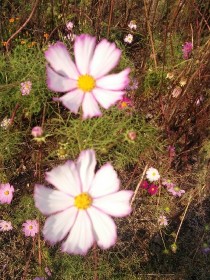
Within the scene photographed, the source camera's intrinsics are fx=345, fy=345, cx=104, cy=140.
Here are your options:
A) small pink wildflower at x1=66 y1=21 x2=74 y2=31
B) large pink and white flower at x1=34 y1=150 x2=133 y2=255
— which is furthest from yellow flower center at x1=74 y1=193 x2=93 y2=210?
small pink wildflower at x1=66 y1=21 x2=74 y2=31

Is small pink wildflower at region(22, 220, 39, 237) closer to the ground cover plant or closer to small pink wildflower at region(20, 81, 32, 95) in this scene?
the ground cover plant

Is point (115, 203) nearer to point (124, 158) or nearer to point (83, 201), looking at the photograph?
point (83, 201)

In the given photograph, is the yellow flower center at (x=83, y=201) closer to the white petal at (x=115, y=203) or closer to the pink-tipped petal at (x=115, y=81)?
the white petal at (x=115, y=203)

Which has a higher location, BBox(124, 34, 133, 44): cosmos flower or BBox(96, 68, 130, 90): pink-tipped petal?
BBox(124, 34, 133, 44): cosmos flower

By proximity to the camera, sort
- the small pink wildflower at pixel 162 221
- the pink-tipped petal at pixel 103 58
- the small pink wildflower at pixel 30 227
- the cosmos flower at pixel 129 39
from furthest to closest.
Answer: the cosmos flower at pixel 129 39, the small pink wildflower at pixel 162 221, the small pink wildflower at pixel 30 227, the pink-tipped petal at pixel 103 58

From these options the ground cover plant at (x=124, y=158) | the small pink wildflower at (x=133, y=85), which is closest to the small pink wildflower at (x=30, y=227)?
the ground cover plant at (x=124, y=158)

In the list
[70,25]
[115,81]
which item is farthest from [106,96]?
[70,25]

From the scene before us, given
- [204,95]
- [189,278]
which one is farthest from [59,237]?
[204,95]

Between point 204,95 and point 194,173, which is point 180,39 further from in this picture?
point 194,173
